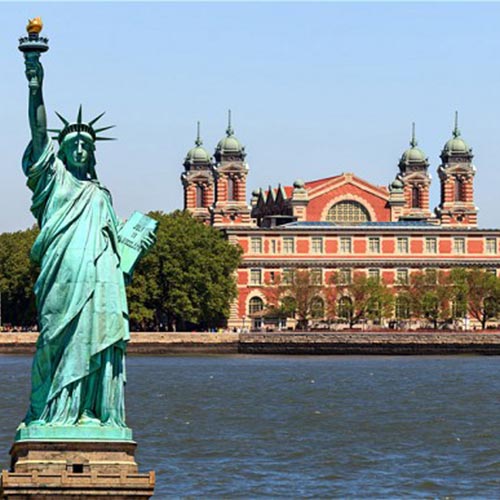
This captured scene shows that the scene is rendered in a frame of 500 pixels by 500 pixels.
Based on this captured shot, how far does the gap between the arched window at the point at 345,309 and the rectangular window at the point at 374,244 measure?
18.1 feet

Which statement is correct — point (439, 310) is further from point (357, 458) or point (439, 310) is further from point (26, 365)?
point (357, 458)

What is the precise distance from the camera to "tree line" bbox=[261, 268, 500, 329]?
115688mm

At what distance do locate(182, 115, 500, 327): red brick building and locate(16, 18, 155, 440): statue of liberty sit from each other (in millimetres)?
99985

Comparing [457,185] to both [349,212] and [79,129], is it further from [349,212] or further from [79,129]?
[79,129]

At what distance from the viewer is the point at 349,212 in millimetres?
127125

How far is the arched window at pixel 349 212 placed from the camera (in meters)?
127

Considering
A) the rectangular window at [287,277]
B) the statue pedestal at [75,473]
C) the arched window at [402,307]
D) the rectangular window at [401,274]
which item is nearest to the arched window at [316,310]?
the rectangular window at [287,277]

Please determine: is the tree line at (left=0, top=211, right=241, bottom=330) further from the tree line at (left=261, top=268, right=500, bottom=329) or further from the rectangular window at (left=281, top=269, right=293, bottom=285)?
the tree line at (left=261, top=268, right=500, bottom=329)

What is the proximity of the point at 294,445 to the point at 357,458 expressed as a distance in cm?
315

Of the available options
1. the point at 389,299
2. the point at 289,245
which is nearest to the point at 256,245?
the point at 289,245

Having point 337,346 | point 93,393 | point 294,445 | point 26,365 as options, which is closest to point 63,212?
point 93,393

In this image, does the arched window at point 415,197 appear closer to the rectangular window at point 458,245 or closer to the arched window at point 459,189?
the arched window at point 459,189

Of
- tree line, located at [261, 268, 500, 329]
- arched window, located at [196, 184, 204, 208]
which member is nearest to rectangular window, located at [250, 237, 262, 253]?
tree line, located at [261, 268, 500, 329]

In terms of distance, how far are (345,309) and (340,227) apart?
697 centimetres
